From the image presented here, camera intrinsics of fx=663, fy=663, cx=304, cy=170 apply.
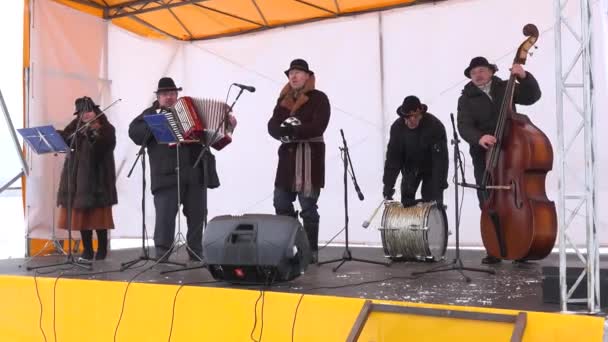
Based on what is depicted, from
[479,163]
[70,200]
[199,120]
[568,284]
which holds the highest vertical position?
[199,120]

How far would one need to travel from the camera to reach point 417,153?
16.5 feet

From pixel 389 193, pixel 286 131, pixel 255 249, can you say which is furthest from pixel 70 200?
pixel 389 193

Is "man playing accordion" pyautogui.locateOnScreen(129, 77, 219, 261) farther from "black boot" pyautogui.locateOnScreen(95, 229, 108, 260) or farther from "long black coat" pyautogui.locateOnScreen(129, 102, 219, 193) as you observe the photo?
"black boot" pyautogui.locateOnScreen(95, 229, 108, 260)

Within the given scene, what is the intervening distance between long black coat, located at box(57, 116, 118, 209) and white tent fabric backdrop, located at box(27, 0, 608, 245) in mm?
792

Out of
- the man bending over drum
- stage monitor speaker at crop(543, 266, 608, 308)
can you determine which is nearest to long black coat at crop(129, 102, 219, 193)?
the man bending over drum

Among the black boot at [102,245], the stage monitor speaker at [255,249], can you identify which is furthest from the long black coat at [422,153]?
the black boot at [102,245]

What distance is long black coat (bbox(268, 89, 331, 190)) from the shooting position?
15.3 ft

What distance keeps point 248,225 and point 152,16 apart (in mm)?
4445

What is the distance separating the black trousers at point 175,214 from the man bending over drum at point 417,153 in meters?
1.43

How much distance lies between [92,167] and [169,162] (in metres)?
0.90

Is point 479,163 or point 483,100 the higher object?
point 483,100

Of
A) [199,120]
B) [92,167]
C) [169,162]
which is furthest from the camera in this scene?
[92,167]

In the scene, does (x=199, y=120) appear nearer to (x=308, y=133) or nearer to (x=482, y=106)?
(x=308, y=133)

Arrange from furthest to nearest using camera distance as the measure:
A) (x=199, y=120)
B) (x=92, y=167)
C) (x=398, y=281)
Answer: (x=92, y=167), (x=199, y=120), (x=398, y=281)
